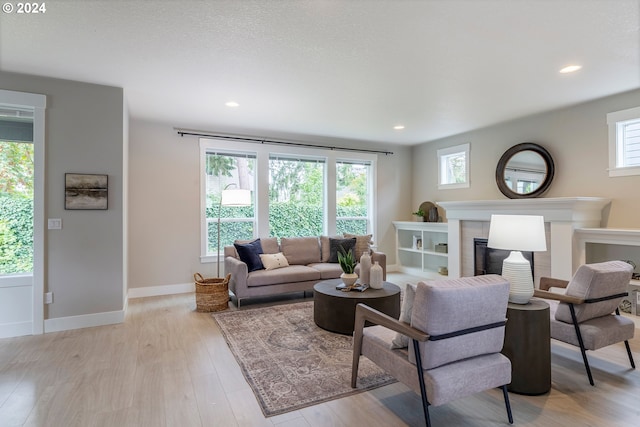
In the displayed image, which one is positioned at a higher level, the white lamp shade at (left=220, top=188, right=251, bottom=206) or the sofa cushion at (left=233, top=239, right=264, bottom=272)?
the white lamp shade at (left=220, top=188, right=251, bottom=206)

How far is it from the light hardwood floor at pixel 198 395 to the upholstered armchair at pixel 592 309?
0.32 meters

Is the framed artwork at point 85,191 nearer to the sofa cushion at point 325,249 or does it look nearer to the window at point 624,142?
the sofa cushion at point 325,249

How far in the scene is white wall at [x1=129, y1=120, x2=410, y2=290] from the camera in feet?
16.3

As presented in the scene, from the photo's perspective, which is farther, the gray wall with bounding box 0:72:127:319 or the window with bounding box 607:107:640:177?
the window with bounding box 607:107:640:177

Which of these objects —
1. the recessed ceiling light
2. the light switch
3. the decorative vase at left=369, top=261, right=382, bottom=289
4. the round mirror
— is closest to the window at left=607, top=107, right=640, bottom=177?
the round mirror

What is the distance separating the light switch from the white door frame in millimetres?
57

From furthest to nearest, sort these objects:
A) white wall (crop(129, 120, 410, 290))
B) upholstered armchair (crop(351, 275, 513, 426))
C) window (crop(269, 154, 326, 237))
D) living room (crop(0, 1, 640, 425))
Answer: window (crop(269, 154, 326, 237)), white wall (crop(129, 120, 410, 290)), living room (crop(0, 1, 640, 425)), upholstered armchair (crop(351, 275, 513, 426))

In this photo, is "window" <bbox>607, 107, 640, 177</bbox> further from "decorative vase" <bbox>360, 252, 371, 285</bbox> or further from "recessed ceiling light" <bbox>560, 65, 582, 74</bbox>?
"decorative vase" <bbox>360, 252, 371, 285</bbox>

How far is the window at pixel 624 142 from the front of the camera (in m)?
3.88

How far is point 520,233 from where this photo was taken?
2.50 m

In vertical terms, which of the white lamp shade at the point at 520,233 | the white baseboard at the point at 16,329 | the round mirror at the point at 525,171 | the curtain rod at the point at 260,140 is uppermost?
the curtain rod at the point at 260,140

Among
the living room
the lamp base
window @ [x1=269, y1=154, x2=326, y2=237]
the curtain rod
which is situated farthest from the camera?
window @ [x1=269, y1=154, x2=326, y2=237]

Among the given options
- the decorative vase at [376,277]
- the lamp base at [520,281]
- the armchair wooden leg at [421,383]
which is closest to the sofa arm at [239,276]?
the decorative vase at [376,277]

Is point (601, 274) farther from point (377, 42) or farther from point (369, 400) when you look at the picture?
point (377, 42)
